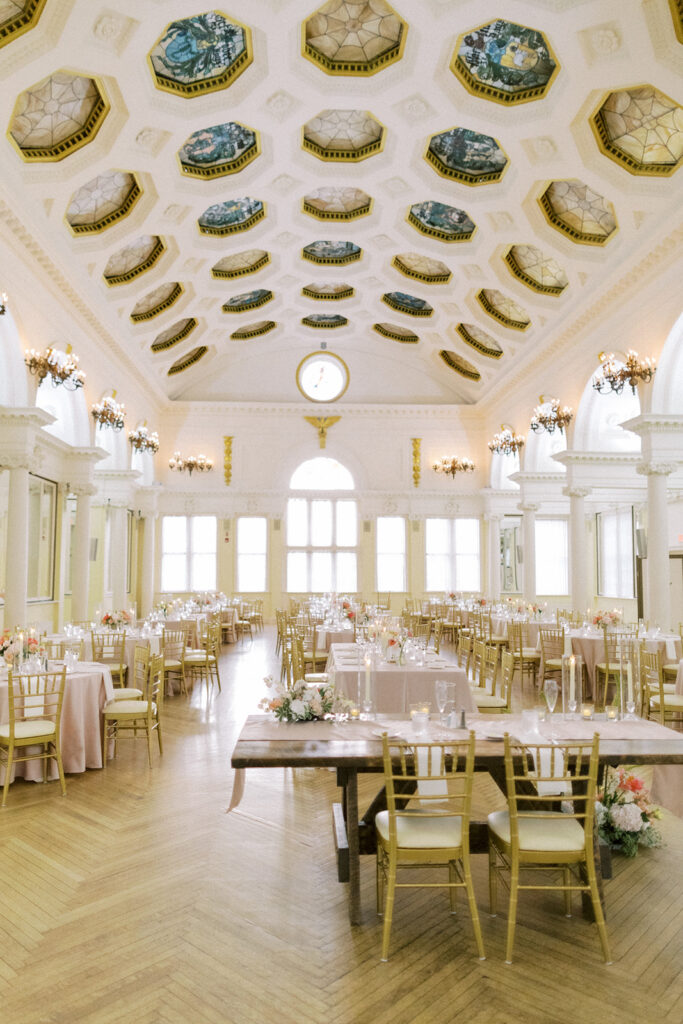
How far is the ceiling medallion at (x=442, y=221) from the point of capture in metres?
13.6

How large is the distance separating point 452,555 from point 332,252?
9.43 metres

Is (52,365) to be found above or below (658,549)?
above

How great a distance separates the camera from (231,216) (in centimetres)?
1377

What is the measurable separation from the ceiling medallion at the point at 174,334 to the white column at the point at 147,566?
4.60 meters

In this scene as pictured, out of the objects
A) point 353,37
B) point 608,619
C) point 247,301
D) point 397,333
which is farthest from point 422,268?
point 608,619

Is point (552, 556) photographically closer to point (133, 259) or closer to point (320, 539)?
point (320, 539)

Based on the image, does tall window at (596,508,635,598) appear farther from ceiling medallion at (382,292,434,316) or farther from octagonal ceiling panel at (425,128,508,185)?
octagonal ceiling panel at (425,128,508,185)

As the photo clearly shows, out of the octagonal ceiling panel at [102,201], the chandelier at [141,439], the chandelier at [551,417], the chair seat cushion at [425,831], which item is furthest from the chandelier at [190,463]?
the chair seat cushion at [425,831]

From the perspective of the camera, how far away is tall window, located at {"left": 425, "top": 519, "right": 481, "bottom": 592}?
21.3 meters

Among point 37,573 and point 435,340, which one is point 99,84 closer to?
point 37,573

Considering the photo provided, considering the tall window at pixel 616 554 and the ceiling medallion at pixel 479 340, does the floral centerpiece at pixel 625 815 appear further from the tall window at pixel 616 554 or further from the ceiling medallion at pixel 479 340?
the tall window at pixel 616 554

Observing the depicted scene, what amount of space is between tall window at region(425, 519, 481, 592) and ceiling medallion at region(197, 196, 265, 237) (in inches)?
407

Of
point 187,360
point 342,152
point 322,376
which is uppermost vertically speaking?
point 342,152

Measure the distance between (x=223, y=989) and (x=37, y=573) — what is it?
10493 millimetres
